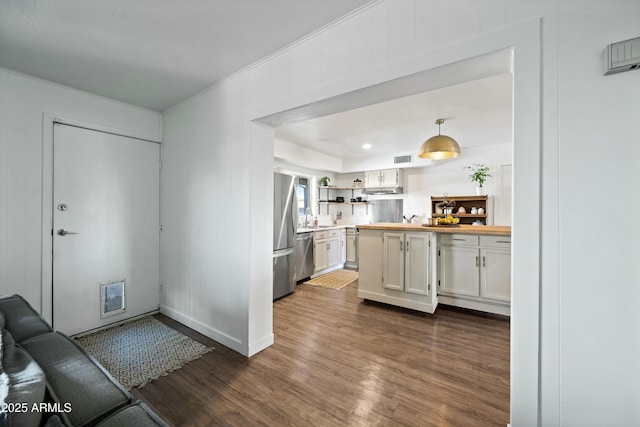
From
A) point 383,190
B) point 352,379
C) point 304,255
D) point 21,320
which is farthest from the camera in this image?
point 383,190

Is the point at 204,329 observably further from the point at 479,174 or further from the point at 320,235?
the point at 479,174

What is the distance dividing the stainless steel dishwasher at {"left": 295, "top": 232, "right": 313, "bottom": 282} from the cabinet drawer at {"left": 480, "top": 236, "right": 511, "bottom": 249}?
2761mm

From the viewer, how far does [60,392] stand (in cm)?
83

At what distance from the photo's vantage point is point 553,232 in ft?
3.78

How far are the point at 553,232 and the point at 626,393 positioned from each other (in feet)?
2.19

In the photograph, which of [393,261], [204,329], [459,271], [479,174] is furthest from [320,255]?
[479,174]

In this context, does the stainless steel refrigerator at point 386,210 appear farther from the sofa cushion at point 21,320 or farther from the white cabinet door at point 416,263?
the sofa cushion at point 21,320

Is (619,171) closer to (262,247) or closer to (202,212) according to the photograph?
(262,247)

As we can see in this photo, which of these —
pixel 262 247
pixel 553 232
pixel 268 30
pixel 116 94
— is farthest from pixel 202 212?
pixel 553 232

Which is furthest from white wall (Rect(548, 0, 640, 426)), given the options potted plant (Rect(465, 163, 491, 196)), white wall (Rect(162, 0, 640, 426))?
potted plant (Rect(465, 163, 491, 196))

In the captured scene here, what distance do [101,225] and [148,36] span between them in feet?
6.85

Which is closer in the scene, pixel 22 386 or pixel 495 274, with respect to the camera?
pixel 22 386

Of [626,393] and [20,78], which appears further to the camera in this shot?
[20,78]

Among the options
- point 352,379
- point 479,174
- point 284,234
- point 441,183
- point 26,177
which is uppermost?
point 479,174
